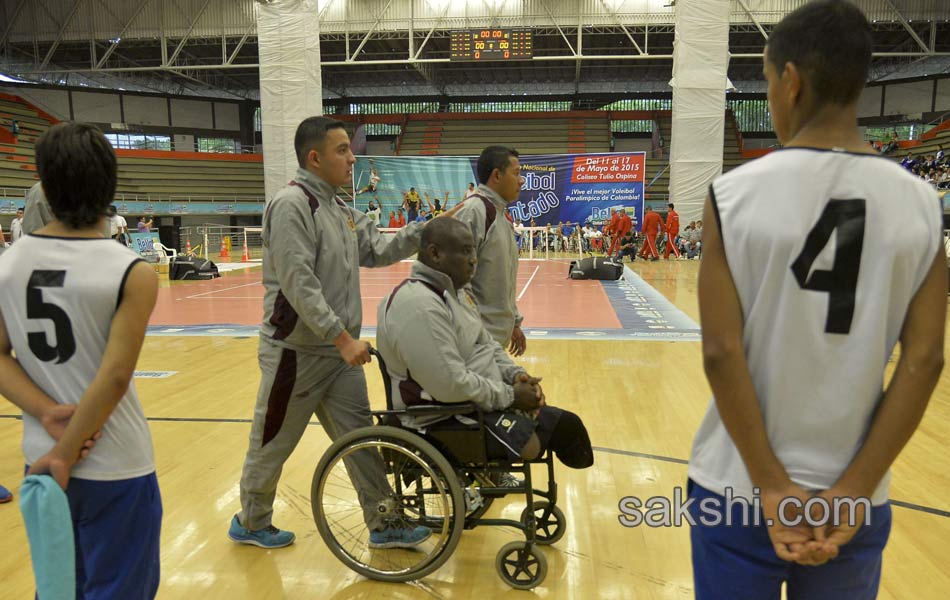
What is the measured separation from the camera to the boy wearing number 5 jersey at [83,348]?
1326 millimetres

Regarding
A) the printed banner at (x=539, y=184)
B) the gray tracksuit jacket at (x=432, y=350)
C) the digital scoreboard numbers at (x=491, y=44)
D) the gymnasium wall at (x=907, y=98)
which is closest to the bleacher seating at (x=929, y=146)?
the gymnasium wall at (x=907, y=98)

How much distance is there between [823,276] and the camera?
0.96m

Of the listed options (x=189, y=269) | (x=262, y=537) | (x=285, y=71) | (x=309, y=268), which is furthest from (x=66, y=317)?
(x=285, y=71)

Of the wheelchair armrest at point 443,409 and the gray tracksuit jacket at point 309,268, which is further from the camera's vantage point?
the gray tracksuit jacket at point 309,268

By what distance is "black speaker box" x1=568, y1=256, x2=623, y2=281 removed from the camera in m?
11.6

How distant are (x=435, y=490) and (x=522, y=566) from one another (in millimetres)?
381

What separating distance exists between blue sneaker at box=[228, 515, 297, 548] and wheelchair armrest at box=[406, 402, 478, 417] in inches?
31.8

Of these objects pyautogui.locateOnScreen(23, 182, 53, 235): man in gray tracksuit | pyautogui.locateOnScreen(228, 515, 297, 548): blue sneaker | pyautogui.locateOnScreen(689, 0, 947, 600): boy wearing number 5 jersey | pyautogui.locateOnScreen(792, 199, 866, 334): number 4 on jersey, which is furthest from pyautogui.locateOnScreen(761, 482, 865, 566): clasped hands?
pyautogui.locateOnScreen(23, 182, 53, 235): man in gray tracksuit

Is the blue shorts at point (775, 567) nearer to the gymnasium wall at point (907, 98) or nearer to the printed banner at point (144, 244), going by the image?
the printed banner at point (144, 244)

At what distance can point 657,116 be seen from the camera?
3036 centimetres

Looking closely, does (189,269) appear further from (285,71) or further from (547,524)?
(547,524)

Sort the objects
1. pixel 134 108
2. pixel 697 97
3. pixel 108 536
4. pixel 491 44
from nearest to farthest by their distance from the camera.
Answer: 1. pixel 108 536
2. pixel 697 97
3. pixel 491 44
4. pixel 134 108

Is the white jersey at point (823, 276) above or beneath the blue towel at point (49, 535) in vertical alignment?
above

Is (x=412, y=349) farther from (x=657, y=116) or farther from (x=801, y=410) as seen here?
(x=657, y=116)
